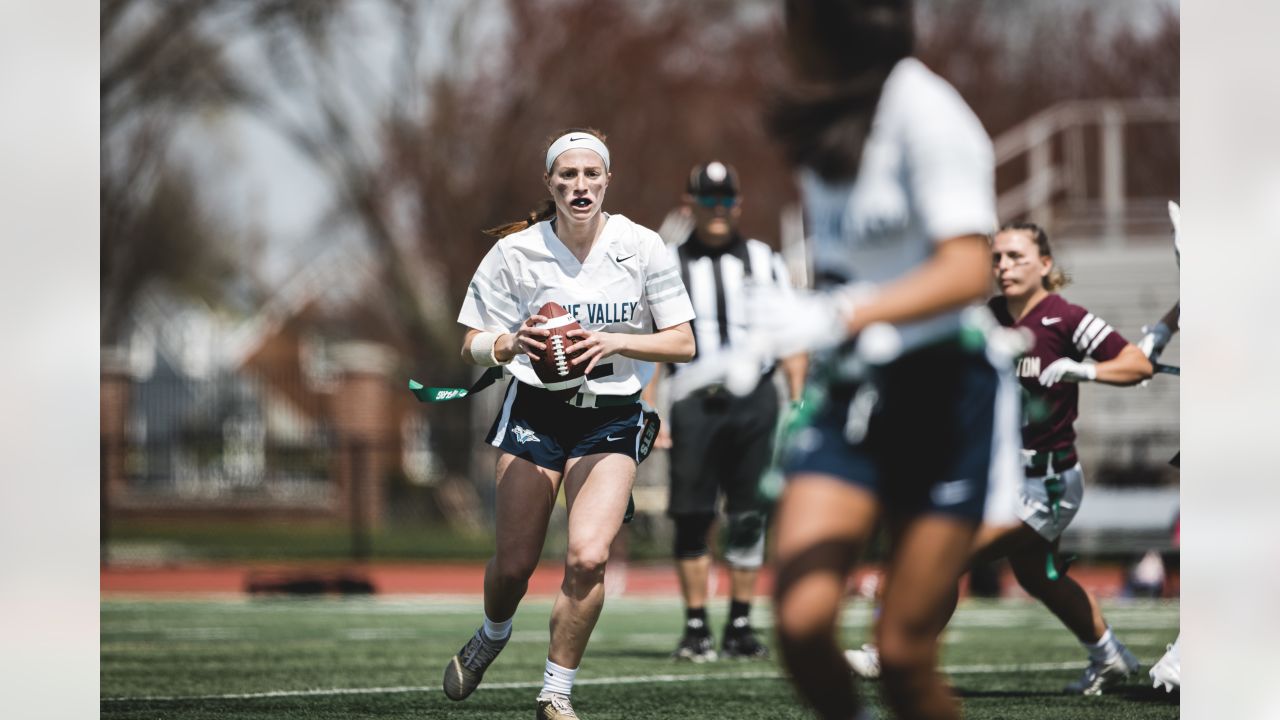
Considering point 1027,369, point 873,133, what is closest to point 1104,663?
point 1027,369

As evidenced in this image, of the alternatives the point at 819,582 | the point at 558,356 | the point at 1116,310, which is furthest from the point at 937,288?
the point at 1116,310

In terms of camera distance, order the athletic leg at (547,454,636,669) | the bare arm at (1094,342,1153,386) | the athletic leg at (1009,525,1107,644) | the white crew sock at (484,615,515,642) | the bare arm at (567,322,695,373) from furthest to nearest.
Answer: the athletic leg at (1009,525,1107,644) → the bare arm at (1094,342,1153,386) → the white crew sock at (484,615,515,642) → the athletic leg at (547,454,636,669) → the bare arm at (567,322,695,373)

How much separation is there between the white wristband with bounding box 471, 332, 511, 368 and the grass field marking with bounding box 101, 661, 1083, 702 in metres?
2.19

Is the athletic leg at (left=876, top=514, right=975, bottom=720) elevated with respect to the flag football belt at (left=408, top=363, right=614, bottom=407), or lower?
lower

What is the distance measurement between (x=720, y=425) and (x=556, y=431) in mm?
3486

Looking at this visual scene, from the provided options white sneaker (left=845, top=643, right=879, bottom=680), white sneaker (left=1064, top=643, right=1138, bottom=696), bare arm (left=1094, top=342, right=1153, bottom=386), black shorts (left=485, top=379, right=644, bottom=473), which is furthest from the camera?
white sneaker (left=845, top=643, right=879, bottom=680)

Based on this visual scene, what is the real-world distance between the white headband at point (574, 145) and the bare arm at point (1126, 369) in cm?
218

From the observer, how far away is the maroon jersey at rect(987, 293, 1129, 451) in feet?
23.1

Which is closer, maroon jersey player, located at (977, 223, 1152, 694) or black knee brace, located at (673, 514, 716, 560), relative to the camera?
maroon jersey player, located at (977, 223, 1152, 694)

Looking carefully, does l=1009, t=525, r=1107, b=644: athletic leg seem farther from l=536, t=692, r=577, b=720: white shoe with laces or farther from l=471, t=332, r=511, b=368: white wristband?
l=471, t=332, r=511, b=368: white wristband

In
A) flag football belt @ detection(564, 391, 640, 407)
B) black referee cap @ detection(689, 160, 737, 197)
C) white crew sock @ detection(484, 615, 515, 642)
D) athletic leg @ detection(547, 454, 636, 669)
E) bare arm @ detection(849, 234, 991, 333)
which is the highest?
black referee cap @ detection(689, 160, 737, 197)

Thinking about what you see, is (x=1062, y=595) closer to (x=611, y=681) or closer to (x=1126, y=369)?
(x=1126, y=369)

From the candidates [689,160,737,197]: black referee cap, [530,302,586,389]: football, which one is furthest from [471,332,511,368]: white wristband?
[689,160,737,197]: black referee cap
